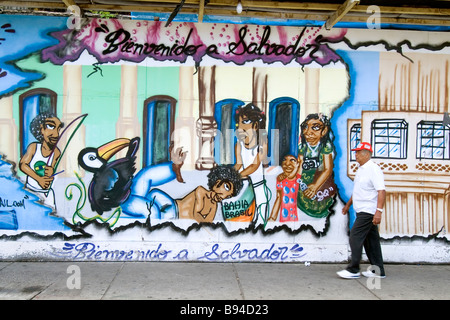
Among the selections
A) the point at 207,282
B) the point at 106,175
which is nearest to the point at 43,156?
the point at 106,175

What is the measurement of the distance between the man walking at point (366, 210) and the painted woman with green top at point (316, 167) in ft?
2.53

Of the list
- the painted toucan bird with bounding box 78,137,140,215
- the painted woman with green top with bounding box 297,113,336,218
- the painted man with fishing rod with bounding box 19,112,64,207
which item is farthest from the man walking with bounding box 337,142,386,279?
the painted man with fishing rod with bounding box 19,112,64,207

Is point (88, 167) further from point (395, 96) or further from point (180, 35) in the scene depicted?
point (395, 96)

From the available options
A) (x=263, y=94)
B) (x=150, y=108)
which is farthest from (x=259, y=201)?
(x=150, y=108)

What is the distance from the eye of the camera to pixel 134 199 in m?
6.08

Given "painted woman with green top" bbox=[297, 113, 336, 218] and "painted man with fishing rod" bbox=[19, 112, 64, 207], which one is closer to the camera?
"painted man with fishing rod" bbox=[19, 112, 64, 207]

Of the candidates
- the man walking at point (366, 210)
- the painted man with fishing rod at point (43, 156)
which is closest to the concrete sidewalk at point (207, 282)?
the man walking at point (366, 210)

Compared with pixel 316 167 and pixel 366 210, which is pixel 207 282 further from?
pixel 316 167

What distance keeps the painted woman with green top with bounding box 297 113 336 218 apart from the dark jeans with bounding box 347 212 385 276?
2.85 ft

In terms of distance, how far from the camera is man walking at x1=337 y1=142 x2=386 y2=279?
17.3ft

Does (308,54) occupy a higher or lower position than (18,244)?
higher

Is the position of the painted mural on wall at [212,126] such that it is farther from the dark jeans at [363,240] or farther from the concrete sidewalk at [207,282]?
the dark jeans at [363,240]

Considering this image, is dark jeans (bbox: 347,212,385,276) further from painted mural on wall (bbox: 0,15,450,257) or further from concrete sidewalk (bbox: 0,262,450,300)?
painted mural on wall (bbox: 0,15,450,257)

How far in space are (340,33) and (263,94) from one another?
153 cm
